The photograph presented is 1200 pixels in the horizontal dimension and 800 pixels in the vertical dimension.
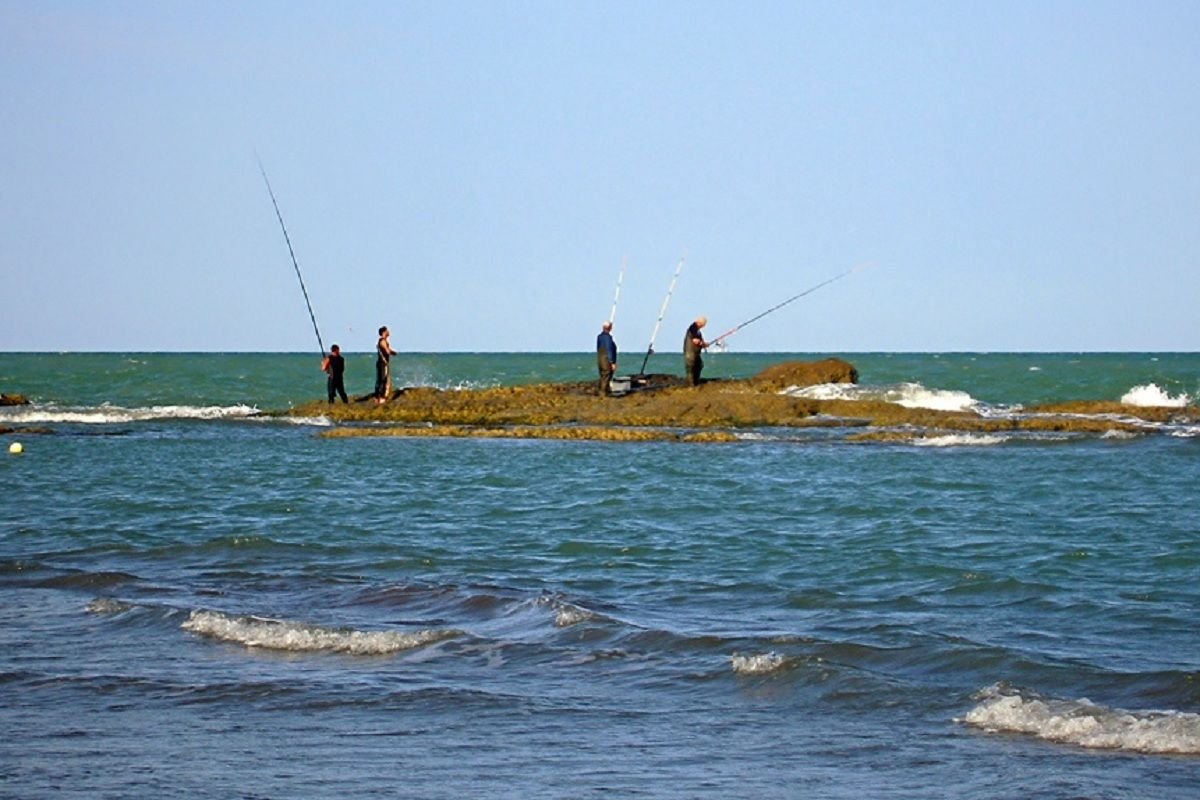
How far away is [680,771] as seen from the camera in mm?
7723

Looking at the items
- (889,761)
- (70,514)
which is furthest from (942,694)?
(70,514)

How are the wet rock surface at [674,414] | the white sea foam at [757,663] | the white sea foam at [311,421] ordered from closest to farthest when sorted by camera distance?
the white sea foam at [757,663], the wet rock surface at [674,414], the white sea foam at [311,421]

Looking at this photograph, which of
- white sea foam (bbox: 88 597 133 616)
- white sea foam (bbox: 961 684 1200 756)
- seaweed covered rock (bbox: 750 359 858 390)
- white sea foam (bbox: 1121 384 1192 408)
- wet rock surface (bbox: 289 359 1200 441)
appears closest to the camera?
white sea foam (bbox: 961 684 1200 756)

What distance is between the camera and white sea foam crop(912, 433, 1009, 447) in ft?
90.4

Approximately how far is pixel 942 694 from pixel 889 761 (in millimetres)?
1592

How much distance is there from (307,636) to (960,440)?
18.5 m

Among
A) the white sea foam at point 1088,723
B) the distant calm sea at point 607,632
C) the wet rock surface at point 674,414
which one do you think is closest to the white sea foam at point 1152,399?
the wet rock surface at point 674,414

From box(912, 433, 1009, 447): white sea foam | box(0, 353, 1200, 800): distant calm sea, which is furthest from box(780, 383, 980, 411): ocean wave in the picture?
box(0, 353, 1200, 800): distant calm sea

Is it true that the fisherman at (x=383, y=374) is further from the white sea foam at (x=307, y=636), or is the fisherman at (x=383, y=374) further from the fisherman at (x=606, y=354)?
the white sea foam at (x=307, y=636)

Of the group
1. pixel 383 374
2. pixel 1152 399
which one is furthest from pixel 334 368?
pixel 1152 399

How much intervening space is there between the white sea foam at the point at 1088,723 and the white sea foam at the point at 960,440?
1874cm

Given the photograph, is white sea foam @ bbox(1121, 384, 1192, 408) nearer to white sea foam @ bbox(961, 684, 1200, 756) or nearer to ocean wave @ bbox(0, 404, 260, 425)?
ocean wave @ bbox(0, 404, 260, 425)

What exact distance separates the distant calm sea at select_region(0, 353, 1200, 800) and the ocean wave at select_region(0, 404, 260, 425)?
44.5 feet

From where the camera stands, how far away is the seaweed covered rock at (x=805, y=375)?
36156mm
